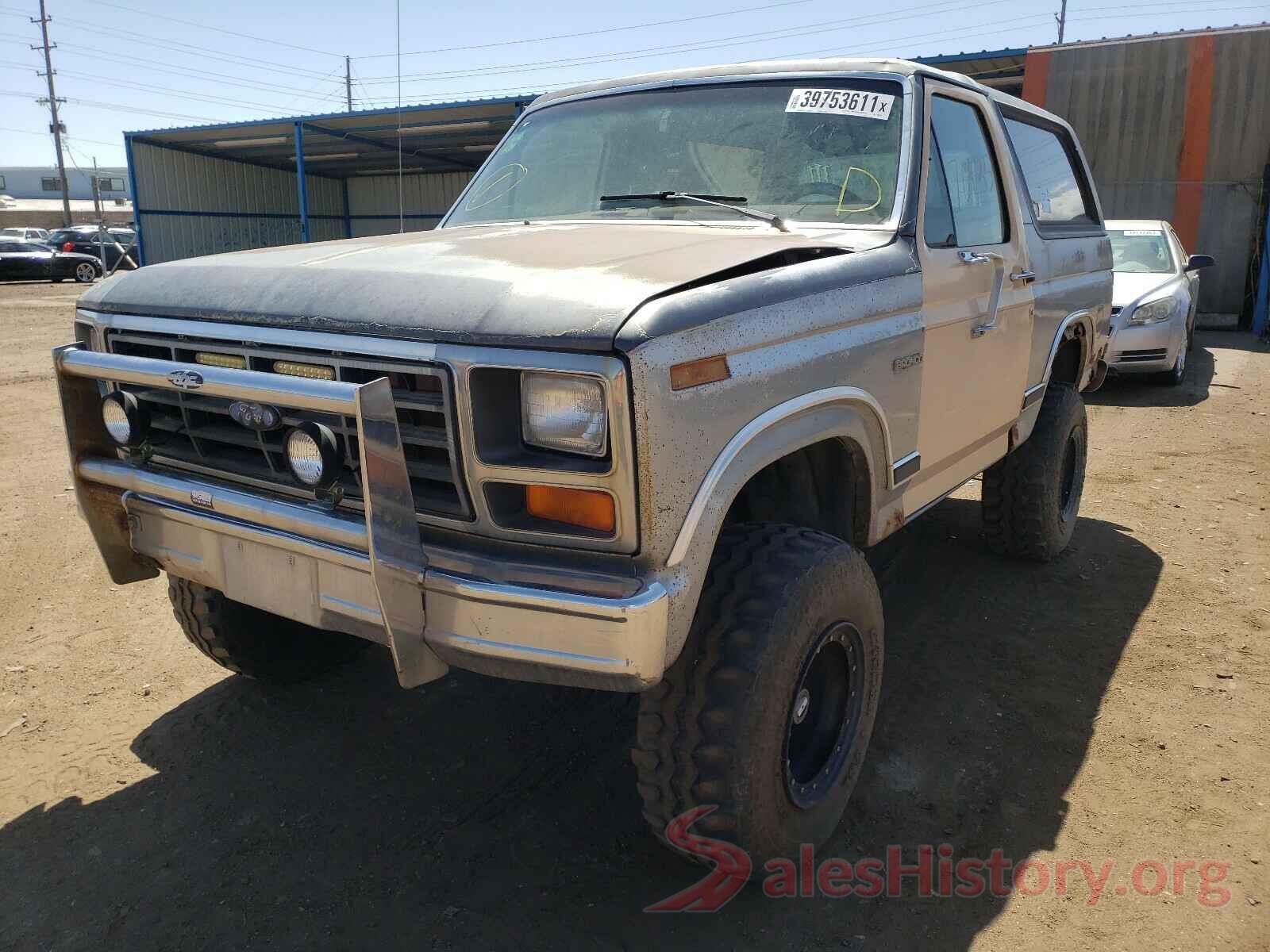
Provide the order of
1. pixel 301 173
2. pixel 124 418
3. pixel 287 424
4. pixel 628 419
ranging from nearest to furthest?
pixel 628 419 < pixel 287 424 < pixel 124 418 < pixel 301 173

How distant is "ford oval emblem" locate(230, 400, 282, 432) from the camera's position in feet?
7.70

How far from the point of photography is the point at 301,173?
2009 cm

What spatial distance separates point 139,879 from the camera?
2.57 m

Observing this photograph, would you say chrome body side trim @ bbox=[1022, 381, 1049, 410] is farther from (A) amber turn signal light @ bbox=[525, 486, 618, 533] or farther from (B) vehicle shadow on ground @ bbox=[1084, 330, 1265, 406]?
(B) vehicle shadow on ground @ bbox=[1084, 330, 1265, 406]

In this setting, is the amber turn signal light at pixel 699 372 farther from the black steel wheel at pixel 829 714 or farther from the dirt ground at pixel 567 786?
the dirt ground at pixel 567 786

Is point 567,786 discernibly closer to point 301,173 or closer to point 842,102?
point 842,102

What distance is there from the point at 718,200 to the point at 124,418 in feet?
6.27

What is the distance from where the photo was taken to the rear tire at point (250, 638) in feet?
10.9

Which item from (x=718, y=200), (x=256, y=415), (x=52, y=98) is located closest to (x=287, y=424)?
(x=256, y=415)

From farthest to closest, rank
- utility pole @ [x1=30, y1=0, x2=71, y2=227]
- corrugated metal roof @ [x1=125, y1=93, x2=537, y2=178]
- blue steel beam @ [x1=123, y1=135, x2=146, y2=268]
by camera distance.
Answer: utility pole @ [x1=30, y1=0, x2=71, y2=227] → blue steel beam @ [x1=123, y1=135, x2=146, y2=268] → corrugated metal roof @ [x1=125, y1=93, x2=537, y2=178]

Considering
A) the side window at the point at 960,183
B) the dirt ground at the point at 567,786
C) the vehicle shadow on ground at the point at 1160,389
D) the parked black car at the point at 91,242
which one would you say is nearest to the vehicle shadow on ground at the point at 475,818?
the dirt ground at the point at 567,786

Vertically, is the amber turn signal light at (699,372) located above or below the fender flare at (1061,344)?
above

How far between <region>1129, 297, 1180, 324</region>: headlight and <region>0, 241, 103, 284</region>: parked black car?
26.8m

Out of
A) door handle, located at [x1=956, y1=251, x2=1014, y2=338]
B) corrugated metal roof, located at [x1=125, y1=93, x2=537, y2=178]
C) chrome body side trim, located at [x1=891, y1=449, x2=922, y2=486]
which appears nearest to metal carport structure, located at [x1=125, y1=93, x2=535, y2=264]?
corrugated metal roof, located at [x1=125, y1=93, x2=537, y2=178]
